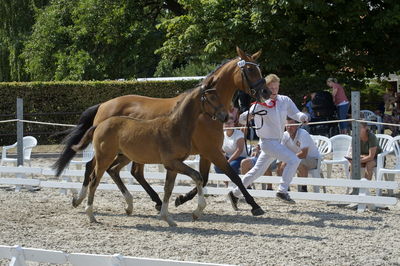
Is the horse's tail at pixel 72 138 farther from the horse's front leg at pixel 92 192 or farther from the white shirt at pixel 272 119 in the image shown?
the white shirt at pixel 272 119

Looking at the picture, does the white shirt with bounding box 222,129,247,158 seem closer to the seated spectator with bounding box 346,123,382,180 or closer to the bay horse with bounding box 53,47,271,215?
the bay horse with bounding box 53,47,271,215

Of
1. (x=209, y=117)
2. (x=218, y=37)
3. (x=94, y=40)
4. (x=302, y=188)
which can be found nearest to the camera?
(x=209, y=117)

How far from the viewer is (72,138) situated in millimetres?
10422

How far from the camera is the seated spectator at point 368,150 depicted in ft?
35.4

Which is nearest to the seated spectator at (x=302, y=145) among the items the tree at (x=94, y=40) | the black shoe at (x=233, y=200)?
A: the black shoe at (x=233, y=200)

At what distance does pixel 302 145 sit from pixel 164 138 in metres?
2.59

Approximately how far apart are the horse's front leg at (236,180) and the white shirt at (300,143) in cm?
142

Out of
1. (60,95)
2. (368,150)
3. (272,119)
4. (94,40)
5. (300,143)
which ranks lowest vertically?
(368,150)

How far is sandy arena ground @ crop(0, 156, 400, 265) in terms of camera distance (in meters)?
7.09

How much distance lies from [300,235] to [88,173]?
3384mm

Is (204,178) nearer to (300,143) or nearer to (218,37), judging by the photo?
(300,143)

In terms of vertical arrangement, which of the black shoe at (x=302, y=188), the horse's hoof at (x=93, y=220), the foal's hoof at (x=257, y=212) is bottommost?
the horse's hoof at (x=93, y=220)

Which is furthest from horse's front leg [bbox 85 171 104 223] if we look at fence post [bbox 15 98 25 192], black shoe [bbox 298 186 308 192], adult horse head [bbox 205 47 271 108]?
fence post [bbox 15 98 25 192]

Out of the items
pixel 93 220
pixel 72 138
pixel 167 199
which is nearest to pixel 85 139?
pixel 72 138
